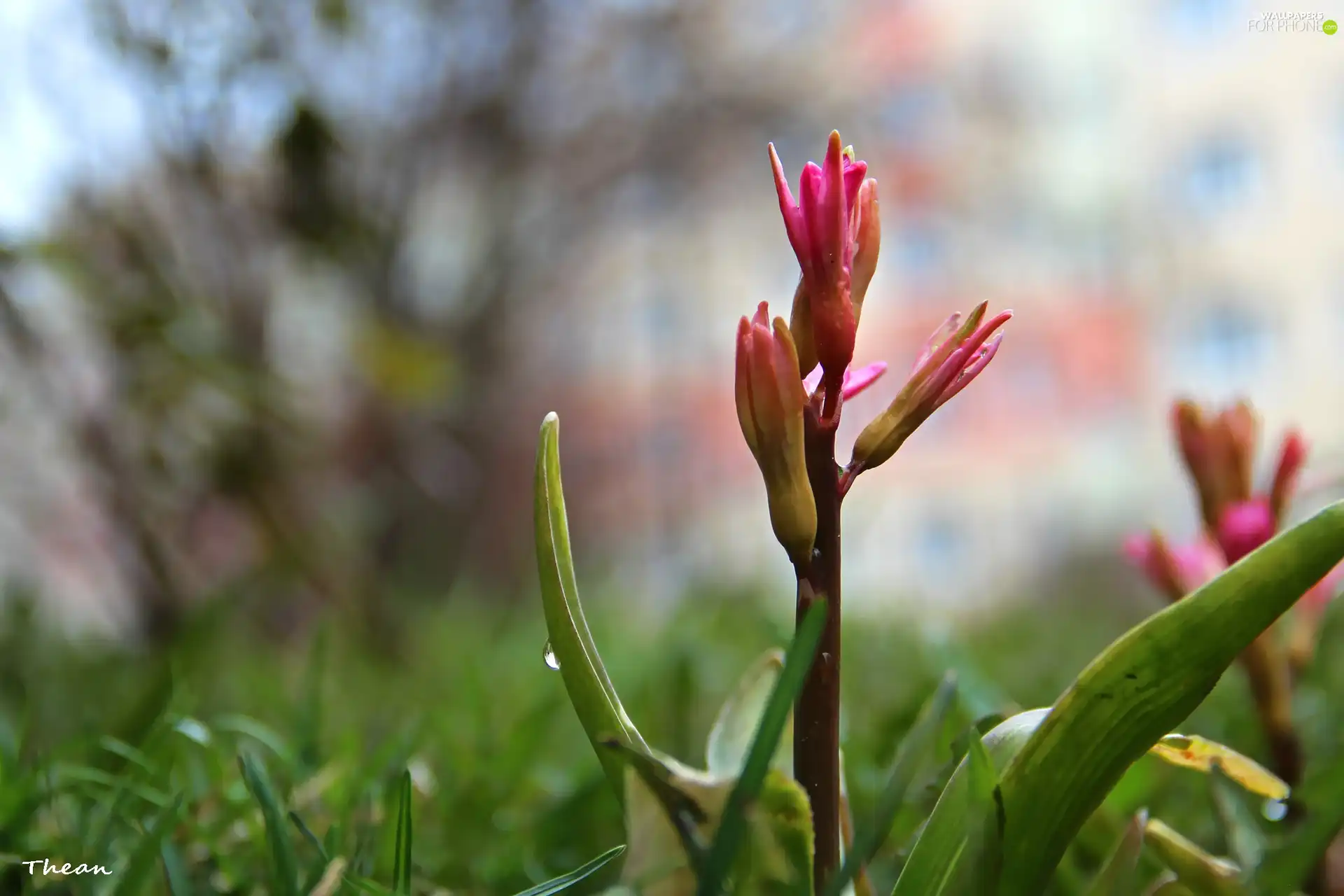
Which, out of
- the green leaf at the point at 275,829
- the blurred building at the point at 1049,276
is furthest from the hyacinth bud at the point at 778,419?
the blurred building at the point at 1049,276

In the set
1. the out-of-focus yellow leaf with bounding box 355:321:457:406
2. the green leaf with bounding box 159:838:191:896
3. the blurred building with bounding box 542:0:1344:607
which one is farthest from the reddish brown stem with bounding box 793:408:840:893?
the blurred building with bounding box 542:0:1344:607

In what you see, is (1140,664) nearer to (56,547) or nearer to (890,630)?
(890,630)

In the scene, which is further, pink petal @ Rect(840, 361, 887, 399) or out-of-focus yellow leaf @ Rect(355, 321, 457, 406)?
out-of-focus yellow leaf @ Rect(355, 321, 457, 406)

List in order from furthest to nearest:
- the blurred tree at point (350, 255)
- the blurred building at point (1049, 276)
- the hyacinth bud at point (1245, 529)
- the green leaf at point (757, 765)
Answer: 1. the blurred building at point (1049, 276)
2. the blurred tree at point (350, 255)
3. the hyacinth bud at point (1245, 529)
4. the green leaf at point (757, 765)

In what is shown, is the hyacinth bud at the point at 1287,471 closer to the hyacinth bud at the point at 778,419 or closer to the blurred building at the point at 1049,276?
the hyacinth bud at the point at 778,419

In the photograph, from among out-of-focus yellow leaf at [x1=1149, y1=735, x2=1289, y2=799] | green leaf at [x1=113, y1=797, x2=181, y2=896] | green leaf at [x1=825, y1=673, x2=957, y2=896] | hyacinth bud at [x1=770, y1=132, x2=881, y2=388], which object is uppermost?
hyacinth bud at [x1=770, y1=132, x2=881, y2=388]

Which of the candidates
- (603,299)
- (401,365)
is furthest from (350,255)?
(603,299)

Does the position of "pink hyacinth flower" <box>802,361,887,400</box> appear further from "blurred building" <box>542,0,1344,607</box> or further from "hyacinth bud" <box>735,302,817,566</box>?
"blurred building" <box>542,0,1344,607</box>

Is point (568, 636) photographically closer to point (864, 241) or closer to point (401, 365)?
point (864, 241)
